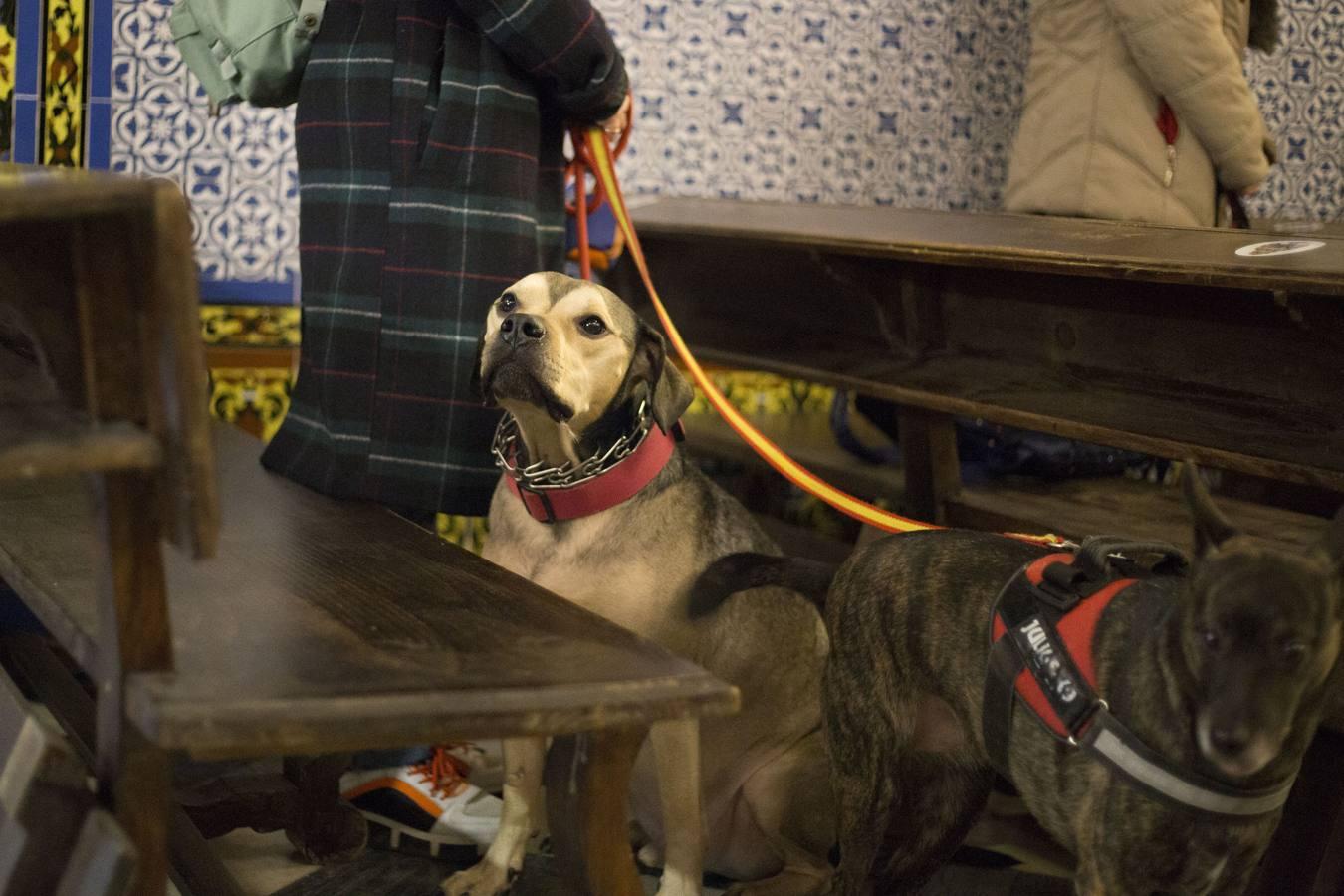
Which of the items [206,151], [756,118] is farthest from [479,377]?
[756,118]

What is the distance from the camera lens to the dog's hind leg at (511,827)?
2631mm

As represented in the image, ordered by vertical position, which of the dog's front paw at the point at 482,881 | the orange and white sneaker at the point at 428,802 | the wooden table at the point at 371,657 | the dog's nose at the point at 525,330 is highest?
the dog's nose at the point at 525,330

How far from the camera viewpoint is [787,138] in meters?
4.59

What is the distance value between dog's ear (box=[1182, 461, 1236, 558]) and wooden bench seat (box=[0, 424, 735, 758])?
0.62 meters

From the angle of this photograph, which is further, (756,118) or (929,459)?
(756,118)

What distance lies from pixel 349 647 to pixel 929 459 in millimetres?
2082

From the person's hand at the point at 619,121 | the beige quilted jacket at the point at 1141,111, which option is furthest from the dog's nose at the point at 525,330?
the beige quilted jacket at the point at 1141,111

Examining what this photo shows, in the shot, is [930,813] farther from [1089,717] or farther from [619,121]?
[619,121]

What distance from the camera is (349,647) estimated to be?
1.74 m

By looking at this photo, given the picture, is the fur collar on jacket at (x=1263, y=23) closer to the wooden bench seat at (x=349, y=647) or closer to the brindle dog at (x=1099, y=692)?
the brindle dog at (x=1099, y=692)

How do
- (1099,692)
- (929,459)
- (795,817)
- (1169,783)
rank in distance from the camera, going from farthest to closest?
(929,459)
(795,817)
(1099,692)
(1169,783)

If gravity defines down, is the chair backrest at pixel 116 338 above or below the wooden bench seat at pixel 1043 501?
above

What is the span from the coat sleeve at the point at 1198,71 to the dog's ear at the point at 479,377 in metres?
2.28

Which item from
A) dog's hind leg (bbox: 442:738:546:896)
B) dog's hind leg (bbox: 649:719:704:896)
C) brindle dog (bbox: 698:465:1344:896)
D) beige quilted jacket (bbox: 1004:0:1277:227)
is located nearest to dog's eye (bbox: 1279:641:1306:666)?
brindle dog (bbox: 698:465:1344:896)
